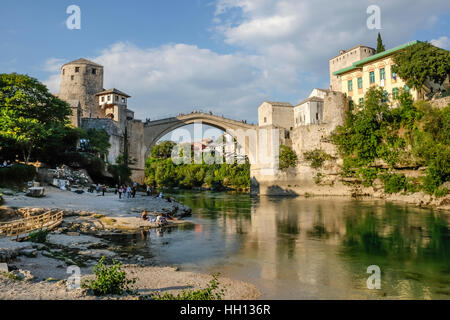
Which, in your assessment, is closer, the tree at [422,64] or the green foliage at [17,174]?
the green foliage at [17,174]

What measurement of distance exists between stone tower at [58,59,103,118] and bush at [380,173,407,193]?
99.3ft

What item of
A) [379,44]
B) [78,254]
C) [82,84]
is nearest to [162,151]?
[82,84]

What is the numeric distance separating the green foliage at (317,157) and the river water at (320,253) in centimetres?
1653

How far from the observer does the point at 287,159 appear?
38.4 metres

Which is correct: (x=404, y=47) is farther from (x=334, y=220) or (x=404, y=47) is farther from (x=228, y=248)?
(x=228, y=248)

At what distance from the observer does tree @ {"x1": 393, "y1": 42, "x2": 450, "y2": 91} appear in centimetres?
2642

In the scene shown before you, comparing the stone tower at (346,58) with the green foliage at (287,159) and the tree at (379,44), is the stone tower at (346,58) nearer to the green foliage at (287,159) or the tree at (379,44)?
the tree at (379,44)

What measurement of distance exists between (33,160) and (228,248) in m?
20.3

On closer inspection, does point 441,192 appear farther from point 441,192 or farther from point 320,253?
point 320,253

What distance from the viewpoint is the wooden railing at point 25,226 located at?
10359 mm

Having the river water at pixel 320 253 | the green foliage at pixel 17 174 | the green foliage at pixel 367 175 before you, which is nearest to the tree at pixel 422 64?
the green foliage at pixel 367 175

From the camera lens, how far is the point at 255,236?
1426 centimetres

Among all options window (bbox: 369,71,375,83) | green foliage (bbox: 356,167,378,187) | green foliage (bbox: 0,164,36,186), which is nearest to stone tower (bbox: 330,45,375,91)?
window (bbox: 369,71,375,83)

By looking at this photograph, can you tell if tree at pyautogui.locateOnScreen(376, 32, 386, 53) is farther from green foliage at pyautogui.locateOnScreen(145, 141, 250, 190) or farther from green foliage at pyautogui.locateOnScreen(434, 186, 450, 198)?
green foliage at pyautogui.locateOnScreen(145, 141, 250, 190)
